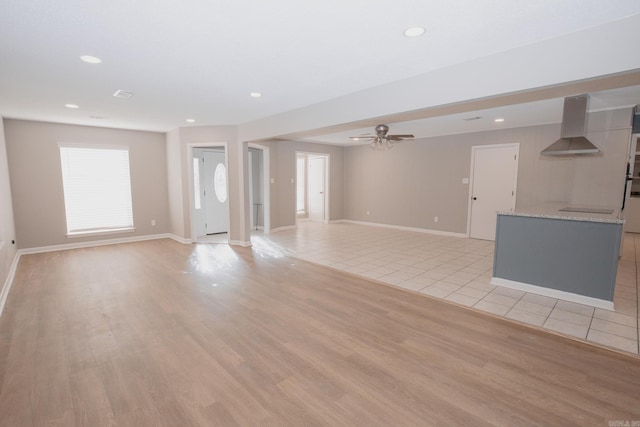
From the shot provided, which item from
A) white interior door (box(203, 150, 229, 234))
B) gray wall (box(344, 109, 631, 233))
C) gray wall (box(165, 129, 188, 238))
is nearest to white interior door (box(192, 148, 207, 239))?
white interior door (box(203, 150, 229, 234))

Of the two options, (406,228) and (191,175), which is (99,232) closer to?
(191,175)

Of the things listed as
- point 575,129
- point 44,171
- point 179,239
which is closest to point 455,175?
point 575,129

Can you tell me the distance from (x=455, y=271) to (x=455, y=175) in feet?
11.0

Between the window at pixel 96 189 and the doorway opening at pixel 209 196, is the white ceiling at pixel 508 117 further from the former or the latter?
the window at pixel 96 189

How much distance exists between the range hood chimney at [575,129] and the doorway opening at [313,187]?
5.78m

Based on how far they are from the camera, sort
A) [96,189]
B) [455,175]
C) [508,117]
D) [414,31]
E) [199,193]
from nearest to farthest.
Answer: [414,31] → [508,117] → [96,189] → [199,193] → [455,175]

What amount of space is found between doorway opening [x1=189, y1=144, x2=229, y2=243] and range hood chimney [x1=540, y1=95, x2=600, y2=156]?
5.90 m

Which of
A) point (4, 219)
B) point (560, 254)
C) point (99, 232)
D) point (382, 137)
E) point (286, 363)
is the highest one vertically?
point (382, 137)

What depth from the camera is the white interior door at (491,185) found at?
6.16 meters

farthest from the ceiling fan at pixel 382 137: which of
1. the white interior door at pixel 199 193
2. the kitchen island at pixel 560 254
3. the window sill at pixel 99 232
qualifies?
the window sill at pixel 99 232

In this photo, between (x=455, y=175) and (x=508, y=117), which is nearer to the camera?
(x=508, y=117)

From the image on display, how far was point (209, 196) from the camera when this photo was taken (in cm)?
695

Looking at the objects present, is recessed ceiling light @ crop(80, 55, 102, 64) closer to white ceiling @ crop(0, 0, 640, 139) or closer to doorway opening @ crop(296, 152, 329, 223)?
white ceiling @ crop(0, 0, 640, 139)

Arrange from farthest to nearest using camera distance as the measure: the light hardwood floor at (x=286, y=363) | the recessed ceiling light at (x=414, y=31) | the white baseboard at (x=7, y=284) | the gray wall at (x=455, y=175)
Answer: the gray wall at (x=455, y=175) → the white baseboard at (x=7, y=284) → the recessed ceiling light at (x=414, y=31) → the light hardwood floor at (x=286, y=363)
